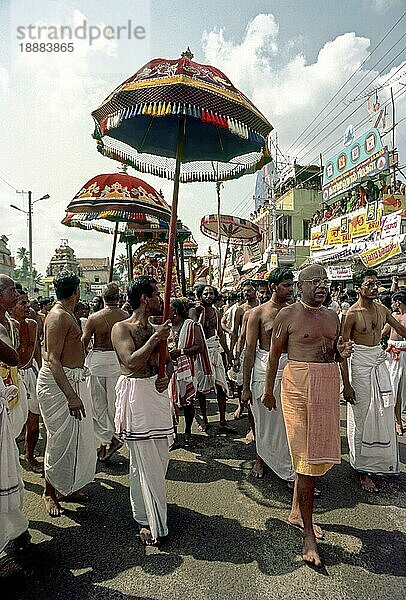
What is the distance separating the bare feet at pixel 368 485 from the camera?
400 cm

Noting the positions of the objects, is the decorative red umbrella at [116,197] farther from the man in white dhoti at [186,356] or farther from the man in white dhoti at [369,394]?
the man in white dhoti at [369,394]

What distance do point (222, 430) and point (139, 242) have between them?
8841mm

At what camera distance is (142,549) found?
3.10m

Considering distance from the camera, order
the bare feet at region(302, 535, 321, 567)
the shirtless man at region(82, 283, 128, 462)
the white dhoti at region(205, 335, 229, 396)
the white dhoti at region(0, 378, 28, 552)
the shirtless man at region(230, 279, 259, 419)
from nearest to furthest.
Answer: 1. the white dhoti at region(0, 378, 28, 552)
2. the bare feet at region(302, 535, 321, 567)
3. the shirtless man at region(82, 283, 128, 462)
4. the white dhoti at region(205, 335, 229, 396)
5. the shirtless man at region(230, 279, 259, 419)

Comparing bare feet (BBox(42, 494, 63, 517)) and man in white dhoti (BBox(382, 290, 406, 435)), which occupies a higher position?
man in white dhoti (BBox(382, 290, 406, 435))

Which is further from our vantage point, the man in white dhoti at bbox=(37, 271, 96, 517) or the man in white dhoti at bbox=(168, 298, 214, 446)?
the man in white dhoti at bbox=(168, 298, 214, 446)

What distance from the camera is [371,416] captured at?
4.27m

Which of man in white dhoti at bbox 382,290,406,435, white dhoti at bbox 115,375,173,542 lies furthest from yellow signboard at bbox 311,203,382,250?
white dhoti at bbox 115,375,173,542

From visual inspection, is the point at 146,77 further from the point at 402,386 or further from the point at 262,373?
the point at 402,386

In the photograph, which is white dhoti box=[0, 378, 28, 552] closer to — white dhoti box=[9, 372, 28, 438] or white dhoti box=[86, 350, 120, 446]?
white dhoti box=[9, 372, 28, 438]

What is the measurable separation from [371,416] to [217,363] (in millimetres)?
2675

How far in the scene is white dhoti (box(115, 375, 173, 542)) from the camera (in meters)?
3.22

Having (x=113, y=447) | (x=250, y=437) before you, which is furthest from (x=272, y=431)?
(x=113, y=447)

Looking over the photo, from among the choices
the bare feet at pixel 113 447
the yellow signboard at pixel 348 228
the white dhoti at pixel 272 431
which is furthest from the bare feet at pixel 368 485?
the yellow signboard at pixel 348 228
